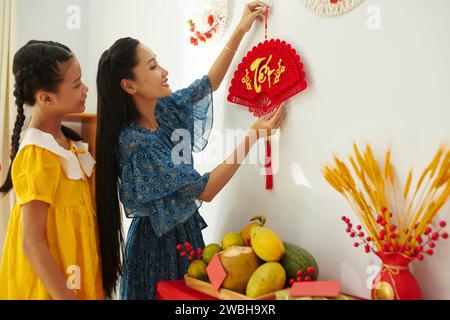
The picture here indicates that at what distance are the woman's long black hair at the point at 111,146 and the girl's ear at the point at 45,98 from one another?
0.20m

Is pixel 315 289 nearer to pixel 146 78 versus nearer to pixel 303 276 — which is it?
pixel 303 276

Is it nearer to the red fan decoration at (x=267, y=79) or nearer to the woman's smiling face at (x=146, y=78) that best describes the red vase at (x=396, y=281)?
the red fan decoration at (x=267, y=79)

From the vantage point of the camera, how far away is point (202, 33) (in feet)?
5.64

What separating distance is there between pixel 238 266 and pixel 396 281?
0.37 metres

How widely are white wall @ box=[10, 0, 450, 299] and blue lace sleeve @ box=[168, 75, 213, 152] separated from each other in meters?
0.08

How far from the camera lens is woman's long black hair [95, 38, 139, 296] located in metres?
1.43

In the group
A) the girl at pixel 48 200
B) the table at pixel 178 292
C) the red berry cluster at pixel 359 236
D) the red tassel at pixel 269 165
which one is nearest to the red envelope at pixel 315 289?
the red berry cluster at pixel 359 236

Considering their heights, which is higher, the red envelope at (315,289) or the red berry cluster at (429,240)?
the red berry cluster at (429,240)

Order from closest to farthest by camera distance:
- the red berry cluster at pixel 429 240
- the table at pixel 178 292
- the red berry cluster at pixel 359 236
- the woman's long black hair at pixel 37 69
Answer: the red berry cluster at pixel 429 240 → the red berry cluster at pixel 359 236 → the table at pixel 178 292 → the woman's long black hair at pixel 37 69

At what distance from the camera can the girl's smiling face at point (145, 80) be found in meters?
1.47

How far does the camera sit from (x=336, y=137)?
1.19 meters

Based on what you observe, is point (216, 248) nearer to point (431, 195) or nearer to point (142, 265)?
point (142, 265)

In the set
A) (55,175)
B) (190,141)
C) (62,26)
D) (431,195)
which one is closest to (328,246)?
(431,195)

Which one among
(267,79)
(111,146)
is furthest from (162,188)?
(267,79)
